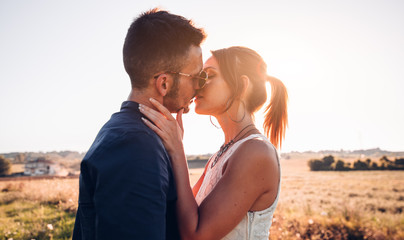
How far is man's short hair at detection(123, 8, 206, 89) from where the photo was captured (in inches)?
77.9

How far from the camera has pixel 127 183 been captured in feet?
4.37

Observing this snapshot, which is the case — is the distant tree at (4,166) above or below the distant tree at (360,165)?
above

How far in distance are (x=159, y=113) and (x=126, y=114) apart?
0.88 feet

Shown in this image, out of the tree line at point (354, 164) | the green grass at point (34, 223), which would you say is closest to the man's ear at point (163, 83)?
the green grass at point (34, 223)

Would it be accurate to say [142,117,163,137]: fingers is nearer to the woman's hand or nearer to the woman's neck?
the woman's hand

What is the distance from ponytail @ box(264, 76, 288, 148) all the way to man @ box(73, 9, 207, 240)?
3.88 feet

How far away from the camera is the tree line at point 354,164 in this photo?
176 feet

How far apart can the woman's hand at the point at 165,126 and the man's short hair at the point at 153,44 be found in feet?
0.77

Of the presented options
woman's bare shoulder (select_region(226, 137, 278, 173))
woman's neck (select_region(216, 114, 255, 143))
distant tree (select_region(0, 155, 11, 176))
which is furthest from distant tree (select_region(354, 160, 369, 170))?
distant tree (select_region(0, 155, 11, 176))

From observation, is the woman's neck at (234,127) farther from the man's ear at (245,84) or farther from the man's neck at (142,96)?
the man's neck at (142,96)

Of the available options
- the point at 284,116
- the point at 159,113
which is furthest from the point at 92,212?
the point at 284,116

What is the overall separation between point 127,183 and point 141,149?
0.21 metres

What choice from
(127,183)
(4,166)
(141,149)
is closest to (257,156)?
(141,149)

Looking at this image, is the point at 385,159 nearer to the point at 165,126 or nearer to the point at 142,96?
the point at 165,126
